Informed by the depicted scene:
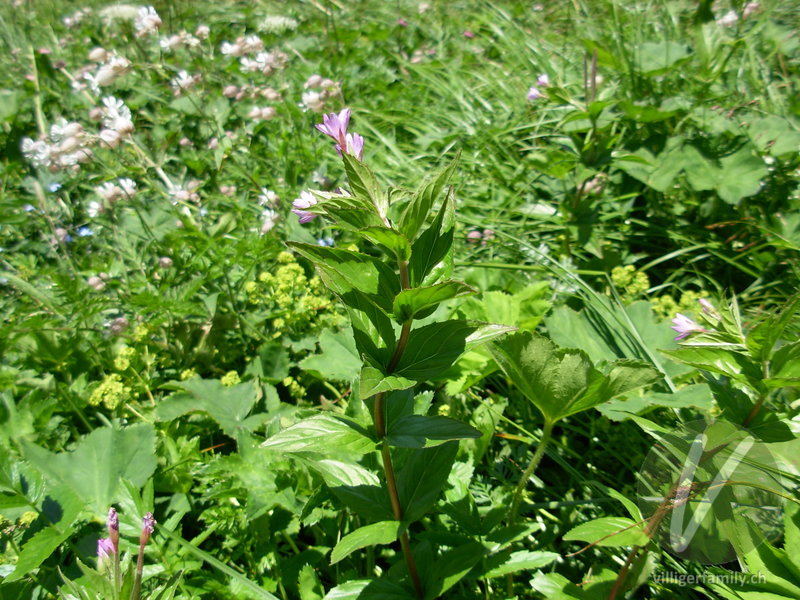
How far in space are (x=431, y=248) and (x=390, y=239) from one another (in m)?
0.08

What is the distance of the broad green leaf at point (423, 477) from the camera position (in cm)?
95

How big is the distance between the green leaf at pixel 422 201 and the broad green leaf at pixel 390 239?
3 cm

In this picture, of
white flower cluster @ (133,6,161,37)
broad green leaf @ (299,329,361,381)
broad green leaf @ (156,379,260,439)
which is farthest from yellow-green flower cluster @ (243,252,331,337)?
white flower cluster @ (133,6,161,37)

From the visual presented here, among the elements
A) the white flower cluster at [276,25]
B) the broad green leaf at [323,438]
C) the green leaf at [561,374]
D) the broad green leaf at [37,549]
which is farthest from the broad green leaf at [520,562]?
the white flower cluster at [276,25]

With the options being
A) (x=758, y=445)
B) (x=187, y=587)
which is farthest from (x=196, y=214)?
(x=758, y=445)

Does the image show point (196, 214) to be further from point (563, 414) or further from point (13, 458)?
point (563, 414)

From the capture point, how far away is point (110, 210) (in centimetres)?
208

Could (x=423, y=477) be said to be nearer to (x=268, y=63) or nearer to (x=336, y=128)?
(x=336, y=128)

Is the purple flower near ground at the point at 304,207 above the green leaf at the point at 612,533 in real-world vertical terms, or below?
above

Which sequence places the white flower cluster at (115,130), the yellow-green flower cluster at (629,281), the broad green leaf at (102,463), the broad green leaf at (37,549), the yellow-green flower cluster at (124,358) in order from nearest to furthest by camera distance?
the broad green leaf at (37,549) → the broad green leaf at (102,463) → the yellow-green flower cluster at (124,358) → the yellow-green flower cluster at (629,281) → the white flower cluster at (115,130)

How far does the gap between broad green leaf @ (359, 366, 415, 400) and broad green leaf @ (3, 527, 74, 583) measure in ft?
2.79

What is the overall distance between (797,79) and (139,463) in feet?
10.3

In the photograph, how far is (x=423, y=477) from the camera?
0.99 m

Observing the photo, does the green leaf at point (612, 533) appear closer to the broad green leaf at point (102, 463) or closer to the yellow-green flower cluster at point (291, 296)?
the broad green leaf at point (102, 463)
